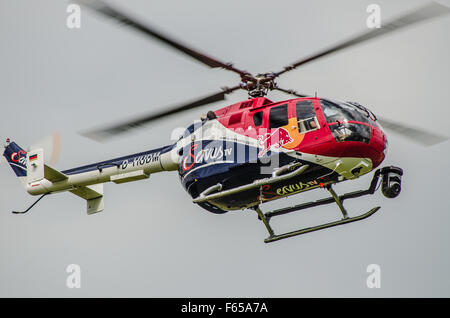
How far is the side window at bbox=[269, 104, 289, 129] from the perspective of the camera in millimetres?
13367

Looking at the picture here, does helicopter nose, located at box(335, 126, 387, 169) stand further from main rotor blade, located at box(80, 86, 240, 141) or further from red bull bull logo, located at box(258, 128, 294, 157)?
main rotor blade, located at box(80, 86, 240, 141)

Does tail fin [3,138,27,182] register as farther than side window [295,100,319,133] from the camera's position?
Yes

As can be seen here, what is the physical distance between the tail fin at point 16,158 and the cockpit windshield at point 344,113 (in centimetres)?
776

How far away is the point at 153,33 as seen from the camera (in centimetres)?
1253

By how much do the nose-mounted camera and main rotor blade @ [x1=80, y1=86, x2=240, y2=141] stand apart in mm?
3415

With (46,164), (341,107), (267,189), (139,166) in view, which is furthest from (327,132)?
(46,164)

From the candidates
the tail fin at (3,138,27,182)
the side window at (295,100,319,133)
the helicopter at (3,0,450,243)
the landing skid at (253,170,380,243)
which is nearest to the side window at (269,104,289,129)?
the helicopter at (3,0,450,243)

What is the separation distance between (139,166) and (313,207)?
3886mm

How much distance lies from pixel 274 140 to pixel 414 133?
2.78m

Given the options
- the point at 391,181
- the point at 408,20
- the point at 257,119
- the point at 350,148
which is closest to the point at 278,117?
the point at 257,119

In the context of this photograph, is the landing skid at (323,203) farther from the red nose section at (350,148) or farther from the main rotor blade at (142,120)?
the main rotor blade at (142,120)

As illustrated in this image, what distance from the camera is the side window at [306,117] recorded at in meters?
13.1

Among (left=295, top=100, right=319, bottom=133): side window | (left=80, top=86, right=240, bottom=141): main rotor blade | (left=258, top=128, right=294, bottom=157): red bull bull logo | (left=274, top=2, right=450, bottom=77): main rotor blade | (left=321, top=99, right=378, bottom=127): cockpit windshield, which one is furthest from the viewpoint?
(left=80, top=86, right=240, bottom=141): main rotor blade

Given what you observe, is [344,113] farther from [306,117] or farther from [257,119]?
[257,119]
